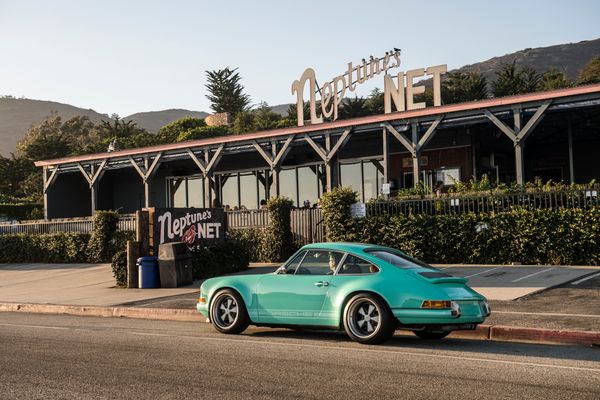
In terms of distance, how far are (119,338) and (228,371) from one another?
3.77m

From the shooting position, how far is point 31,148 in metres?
76.4

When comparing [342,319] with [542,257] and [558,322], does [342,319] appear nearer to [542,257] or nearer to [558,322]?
[558,322]

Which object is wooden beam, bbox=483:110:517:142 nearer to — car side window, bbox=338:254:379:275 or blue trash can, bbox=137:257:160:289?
blue trash can, bbox=137:257:160:289

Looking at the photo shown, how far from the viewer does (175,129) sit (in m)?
92.2

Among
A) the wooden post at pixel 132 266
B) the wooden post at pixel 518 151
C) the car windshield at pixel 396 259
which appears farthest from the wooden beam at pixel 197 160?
the car windshield at pixel 396 259

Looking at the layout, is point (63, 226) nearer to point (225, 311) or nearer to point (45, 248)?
point (45, 248)

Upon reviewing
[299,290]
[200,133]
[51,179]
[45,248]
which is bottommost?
[299,290]

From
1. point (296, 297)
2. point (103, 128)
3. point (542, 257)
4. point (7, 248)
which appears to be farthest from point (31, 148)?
point (296, 297)

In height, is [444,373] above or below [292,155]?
below

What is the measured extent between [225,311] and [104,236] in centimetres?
1874

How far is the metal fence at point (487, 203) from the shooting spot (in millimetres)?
19672

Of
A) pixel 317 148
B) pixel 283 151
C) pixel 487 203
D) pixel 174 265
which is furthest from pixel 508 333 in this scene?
pixel 283 151

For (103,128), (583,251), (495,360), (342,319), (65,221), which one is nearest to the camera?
(495,360)

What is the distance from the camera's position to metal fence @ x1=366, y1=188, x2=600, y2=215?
19.7 meters
